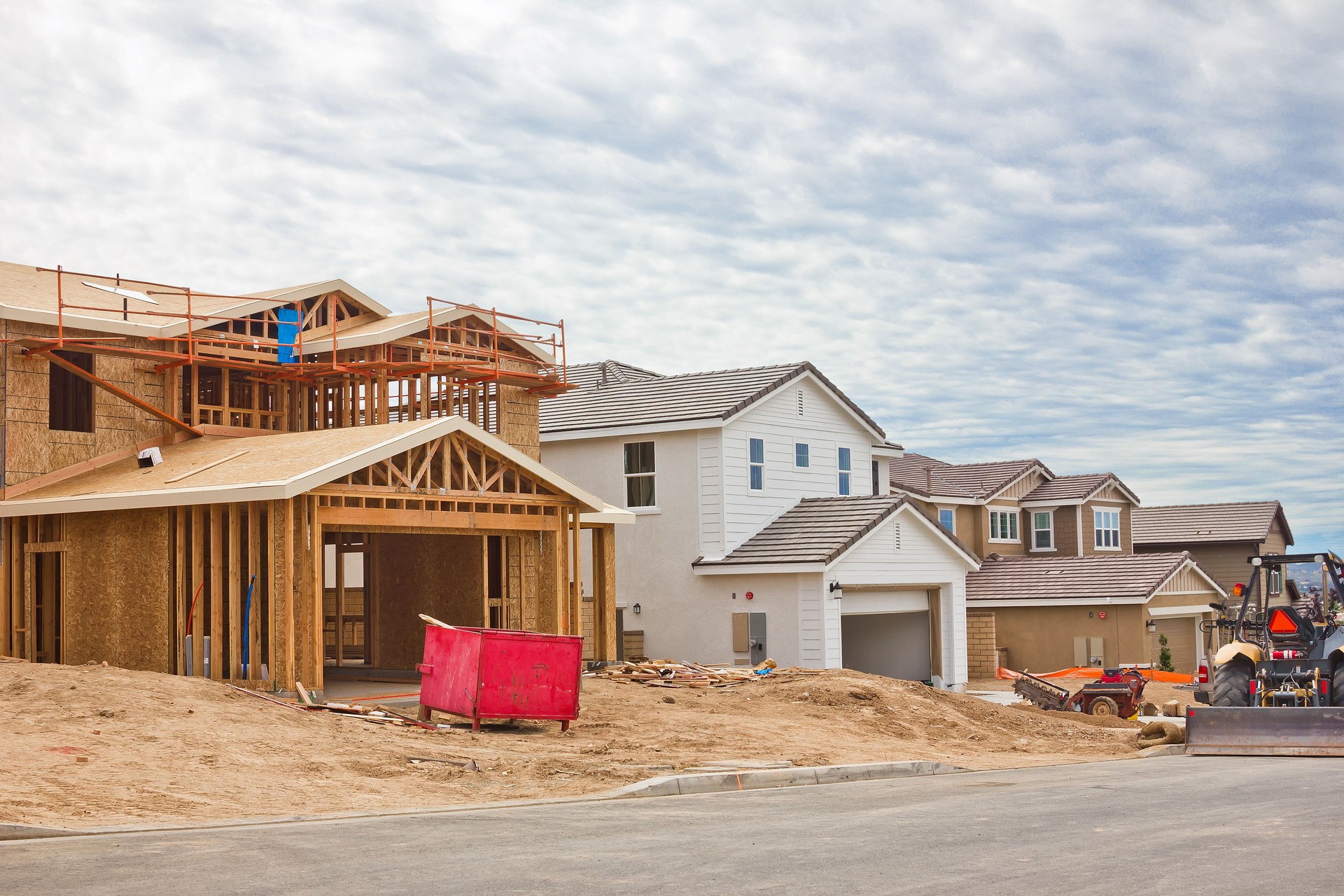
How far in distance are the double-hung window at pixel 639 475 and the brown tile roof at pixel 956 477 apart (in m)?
16.3

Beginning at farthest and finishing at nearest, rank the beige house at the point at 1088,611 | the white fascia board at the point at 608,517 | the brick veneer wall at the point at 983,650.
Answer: the beige house at the point at 1088,611, the brick veneer wall at the point at 983,650, the white fascia board at the point at 608,517

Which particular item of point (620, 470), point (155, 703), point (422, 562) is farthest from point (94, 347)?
point (620, 470)

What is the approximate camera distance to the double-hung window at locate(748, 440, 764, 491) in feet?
109

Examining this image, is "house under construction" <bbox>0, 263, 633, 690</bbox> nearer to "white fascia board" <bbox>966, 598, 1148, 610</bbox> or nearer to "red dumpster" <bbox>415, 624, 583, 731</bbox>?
"red dumpster" <bbox>415, 624, 583, 731</bbox>

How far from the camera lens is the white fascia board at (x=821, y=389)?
107 ft

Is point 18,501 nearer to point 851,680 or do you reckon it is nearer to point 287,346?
point 287,346

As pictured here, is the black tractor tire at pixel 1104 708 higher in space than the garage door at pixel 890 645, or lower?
lower

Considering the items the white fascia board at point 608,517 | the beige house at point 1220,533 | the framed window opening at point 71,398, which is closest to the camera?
the framed window opening at point 71,398

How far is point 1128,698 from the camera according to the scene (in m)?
28.3

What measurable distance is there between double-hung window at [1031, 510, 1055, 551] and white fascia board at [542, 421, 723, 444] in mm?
24827

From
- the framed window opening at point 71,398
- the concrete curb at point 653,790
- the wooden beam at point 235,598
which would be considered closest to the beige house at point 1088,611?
the concrete curb at point 653,790

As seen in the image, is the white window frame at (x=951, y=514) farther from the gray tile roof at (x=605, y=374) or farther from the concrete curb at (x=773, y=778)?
the concrete curb at (x=773, y=778)

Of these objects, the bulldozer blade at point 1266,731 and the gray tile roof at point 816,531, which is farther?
the gray tile roof at point 816,531

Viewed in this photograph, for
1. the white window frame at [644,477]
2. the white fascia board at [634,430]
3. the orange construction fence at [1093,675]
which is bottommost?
the orange construction fence at [1093,675]
